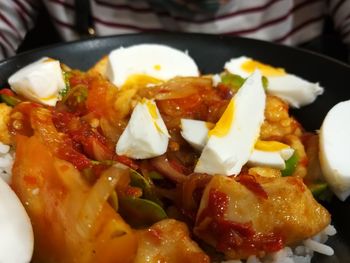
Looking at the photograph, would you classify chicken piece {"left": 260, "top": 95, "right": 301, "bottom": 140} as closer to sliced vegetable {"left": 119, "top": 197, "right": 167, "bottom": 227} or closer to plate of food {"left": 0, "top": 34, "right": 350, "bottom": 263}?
plate of food {"left": 0, "top": 34, "right": 350, "bottom": 263}

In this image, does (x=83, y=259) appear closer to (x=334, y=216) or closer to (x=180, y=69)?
(x=334, y=216)

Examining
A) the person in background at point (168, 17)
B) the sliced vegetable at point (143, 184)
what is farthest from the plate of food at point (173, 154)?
the person in background at point (168, 17)

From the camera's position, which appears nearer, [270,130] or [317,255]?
[317,255]

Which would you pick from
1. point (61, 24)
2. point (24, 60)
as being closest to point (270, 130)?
point (24, 60)

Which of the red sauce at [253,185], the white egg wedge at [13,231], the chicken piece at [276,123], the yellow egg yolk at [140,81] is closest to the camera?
the white egg wedge at [13,231]

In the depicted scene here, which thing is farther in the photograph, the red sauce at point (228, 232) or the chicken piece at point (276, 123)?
the chicken piece at point (276, 123)

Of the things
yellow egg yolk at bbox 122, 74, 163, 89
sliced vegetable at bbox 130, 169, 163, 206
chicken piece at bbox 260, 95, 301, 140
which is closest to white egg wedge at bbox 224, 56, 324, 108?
chicken piece at bbox 260, 95, 301, 140

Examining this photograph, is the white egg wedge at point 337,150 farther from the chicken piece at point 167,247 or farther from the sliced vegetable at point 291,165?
the chicken piece at point 167,247
